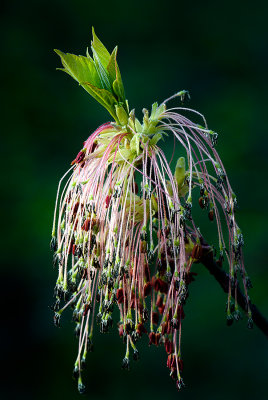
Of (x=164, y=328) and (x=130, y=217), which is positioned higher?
(x=130, y=217)

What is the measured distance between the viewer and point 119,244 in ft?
2.69

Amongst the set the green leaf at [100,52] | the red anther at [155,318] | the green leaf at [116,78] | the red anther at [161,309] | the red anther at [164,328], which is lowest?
the red anther at [164,328]

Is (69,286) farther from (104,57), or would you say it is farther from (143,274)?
(104,57)

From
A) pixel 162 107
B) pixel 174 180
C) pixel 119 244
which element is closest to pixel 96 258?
pixel 119 244

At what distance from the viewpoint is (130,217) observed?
0.89m

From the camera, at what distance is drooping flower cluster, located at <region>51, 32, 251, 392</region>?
802 mm

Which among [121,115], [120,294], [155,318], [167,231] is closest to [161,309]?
[155,318]

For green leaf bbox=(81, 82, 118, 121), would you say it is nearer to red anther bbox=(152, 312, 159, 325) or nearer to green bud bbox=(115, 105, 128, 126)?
green bud bbox=(115, 105, 128, 126)

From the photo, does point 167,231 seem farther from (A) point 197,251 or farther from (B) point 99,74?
(B) point 99,74

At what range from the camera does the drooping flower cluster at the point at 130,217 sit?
0.80 metres

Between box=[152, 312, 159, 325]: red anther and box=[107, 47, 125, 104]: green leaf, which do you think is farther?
box=[152, 312, 159, 325]: red anther

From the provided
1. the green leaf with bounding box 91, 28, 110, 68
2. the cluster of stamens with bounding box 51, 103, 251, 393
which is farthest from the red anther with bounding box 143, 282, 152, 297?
the green leaf with bounding box 91, 28, 110, 68

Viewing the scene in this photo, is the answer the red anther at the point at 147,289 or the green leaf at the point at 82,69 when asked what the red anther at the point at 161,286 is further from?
the green leaf at the point at 82,69

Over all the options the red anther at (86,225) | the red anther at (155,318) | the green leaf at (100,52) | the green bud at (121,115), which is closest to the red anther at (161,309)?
the red anther at (155,318)
